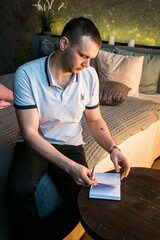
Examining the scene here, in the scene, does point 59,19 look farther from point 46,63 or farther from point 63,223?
point 63,223

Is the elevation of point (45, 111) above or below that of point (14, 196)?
above

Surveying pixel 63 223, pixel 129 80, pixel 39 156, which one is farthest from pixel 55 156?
pixel 129 80

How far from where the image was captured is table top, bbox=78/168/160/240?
3.47 feet

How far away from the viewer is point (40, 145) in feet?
4.39

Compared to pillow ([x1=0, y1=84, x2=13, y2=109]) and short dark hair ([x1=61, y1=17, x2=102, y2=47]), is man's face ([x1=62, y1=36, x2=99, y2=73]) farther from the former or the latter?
pillow ([x1=0, y1=84, x2=13, y2=109])

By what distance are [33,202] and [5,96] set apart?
1011 mm

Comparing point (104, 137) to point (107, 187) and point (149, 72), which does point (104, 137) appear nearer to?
point (107, 187)

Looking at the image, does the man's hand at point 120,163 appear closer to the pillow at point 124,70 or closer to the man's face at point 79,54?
the man's face at point 79,54

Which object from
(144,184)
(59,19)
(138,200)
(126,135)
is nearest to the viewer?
(138,200)

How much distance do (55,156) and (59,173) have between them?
6.4 inches

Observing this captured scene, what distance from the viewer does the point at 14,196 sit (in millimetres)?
1275

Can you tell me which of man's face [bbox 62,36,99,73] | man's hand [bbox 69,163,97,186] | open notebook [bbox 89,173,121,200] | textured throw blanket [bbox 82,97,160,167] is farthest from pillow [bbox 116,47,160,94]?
man's hand [bbox 69,163,97,186]

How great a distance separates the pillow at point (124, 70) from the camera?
2662mm

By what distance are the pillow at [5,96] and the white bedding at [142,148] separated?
0.86 meters
